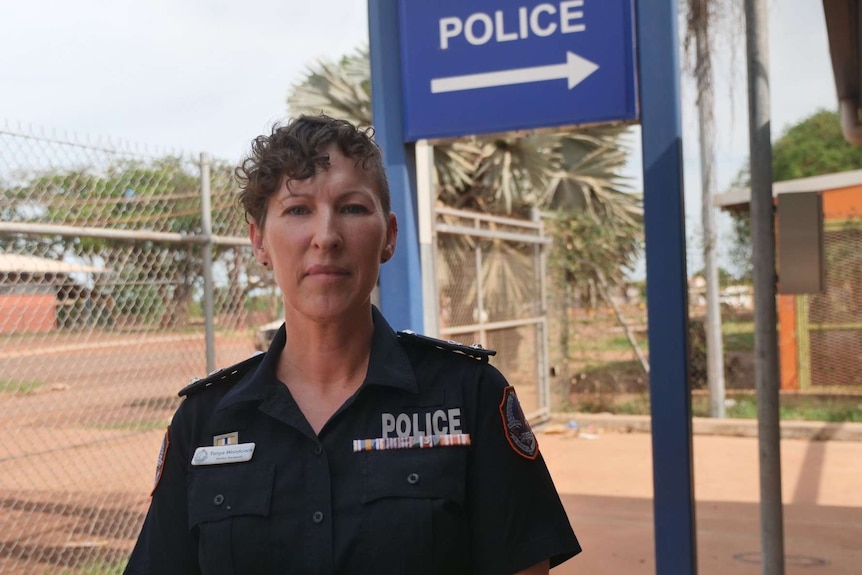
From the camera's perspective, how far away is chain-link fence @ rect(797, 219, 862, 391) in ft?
42.9

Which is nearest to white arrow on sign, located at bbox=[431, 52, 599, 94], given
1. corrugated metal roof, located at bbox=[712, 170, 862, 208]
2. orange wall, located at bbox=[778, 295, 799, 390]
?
corrugated metal roof, located at bbox=[712, 170, 862, 208]

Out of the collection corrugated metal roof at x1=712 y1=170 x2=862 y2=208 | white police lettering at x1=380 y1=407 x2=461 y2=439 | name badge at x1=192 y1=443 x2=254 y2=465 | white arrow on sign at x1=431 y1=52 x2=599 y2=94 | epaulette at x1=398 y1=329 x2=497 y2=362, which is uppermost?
corrugated metal roof at x1=712 y1=170 x2=862 y2=208

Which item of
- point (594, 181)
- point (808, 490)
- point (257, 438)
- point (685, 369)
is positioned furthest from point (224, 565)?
point (594, 181)

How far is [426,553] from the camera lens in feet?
5.11

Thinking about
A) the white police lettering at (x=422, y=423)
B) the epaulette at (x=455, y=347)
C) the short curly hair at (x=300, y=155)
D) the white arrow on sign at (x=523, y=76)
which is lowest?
the white police lettering at (x=422, y=423)

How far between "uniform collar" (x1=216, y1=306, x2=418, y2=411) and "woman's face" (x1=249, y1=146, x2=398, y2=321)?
0.31 ft

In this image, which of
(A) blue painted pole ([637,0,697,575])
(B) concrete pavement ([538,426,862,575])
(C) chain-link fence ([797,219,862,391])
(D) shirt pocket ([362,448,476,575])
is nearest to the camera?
(D) shirt pocket ([362,448,476,575])

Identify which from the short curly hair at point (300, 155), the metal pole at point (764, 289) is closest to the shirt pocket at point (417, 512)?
the short curly hair at point (300, 155)

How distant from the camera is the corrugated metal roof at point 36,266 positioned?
4.19 m

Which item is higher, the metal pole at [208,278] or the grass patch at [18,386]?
the metal pole at [208,278]

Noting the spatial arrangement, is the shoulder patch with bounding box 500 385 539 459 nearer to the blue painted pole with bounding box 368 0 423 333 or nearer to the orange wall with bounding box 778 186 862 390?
the blue painted pole with bounding box 368 0 423 333

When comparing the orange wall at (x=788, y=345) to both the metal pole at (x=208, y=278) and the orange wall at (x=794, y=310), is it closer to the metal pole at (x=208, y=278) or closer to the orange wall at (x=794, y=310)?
the orange wall at (x=794, y=310)

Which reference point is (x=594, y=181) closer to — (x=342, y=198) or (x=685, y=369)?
(x=685, y=369)

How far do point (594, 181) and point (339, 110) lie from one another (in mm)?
4796
